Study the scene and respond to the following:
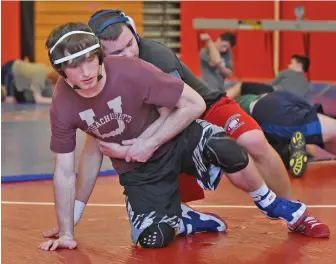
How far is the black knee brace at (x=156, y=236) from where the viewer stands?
344 centimetres

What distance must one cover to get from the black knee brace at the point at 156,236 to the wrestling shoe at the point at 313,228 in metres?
0.57

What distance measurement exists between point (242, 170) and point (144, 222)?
0.46 metres

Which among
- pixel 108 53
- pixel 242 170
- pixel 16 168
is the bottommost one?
pixel 16 168

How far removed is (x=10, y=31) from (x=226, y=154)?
29.8 feet

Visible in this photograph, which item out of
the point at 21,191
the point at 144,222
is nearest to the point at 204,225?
the point at 144,222

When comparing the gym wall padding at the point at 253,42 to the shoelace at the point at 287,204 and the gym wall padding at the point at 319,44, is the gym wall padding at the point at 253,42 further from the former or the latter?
the shoelace at the point at 287,204

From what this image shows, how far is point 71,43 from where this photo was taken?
3186 millimetres

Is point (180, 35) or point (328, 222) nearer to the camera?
point (328, 222)

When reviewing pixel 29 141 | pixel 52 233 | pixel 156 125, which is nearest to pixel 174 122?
Answer: pixel 156 125

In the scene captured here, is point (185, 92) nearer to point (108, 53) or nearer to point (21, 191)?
point (108, 53)

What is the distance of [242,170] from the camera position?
3.49 metres

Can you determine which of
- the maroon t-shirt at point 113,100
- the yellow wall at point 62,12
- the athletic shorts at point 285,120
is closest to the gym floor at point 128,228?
the athletic shorts at point 285,120

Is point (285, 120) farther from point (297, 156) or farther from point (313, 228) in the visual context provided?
point (313, 228)

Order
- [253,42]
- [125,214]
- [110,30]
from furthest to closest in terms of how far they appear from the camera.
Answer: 1. [253,42]
2. [125,214]
3. [110,30]
